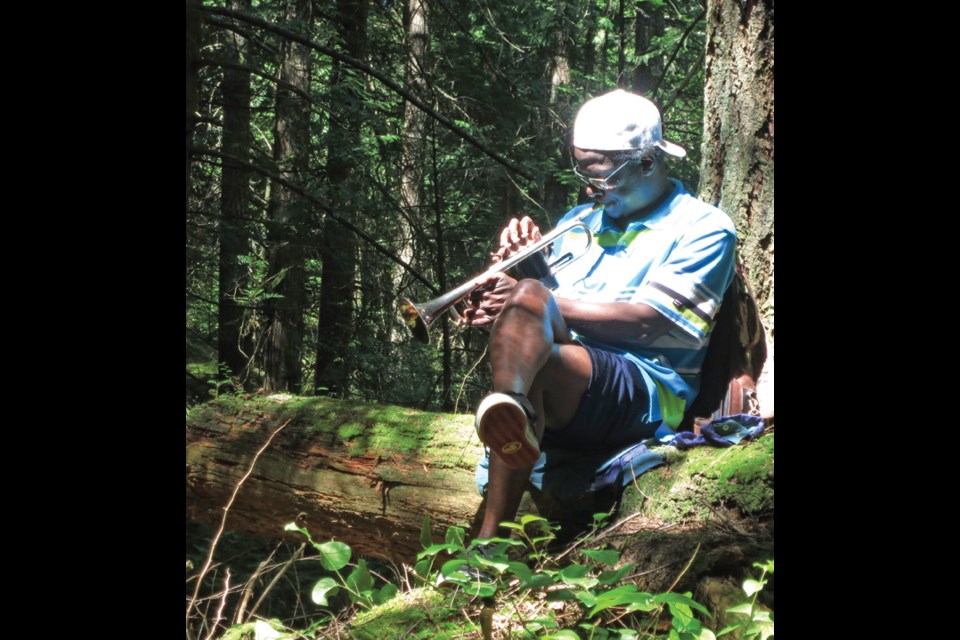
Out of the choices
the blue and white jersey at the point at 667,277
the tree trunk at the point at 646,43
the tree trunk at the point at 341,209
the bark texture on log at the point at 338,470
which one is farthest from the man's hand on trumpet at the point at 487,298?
the tree trunk at the point at 646,43

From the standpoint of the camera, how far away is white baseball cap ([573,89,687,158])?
10.5ft

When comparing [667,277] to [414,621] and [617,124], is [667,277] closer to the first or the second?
[617,124]

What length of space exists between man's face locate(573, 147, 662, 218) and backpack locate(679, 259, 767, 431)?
0.44 m

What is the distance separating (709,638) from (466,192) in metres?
5.31

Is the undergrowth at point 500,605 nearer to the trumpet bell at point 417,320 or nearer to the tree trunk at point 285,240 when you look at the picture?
the trumpet bell at point 417,320

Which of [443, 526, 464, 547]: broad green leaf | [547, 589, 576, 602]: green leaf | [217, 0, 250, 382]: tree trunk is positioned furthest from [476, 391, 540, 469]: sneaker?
[217, 0, 250, 382]: tree trunk

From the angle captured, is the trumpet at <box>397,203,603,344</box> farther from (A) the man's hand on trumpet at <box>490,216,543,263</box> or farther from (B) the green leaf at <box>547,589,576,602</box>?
(B) the green leaf at <box>547,589,576,602</box>

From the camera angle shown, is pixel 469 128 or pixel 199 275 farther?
pixel 469 128

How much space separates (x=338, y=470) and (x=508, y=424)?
5.66 feet

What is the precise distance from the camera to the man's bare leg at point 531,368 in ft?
9.72

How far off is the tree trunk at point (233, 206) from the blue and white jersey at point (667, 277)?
2.76 metres
